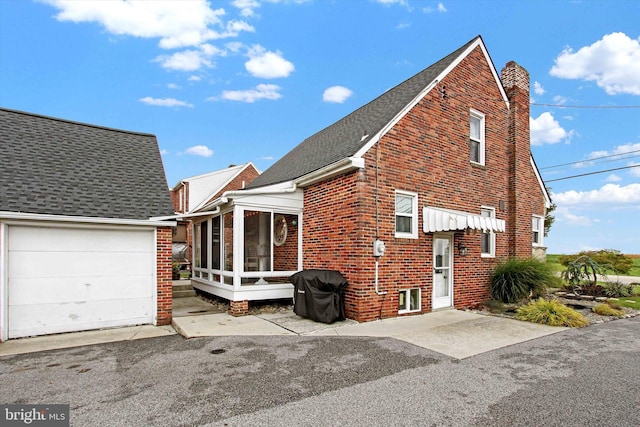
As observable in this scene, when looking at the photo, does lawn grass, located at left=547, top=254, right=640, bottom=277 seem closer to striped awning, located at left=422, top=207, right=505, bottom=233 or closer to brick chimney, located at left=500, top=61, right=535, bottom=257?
brick chimney, located at left=500, top=61, right=535, bottom=257

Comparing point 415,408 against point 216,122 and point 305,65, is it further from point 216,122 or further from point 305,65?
point 216,122

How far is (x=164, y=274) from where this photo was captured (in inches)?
313

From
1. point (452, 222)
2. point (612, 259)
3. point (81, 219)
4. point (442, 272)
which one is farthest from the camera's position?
point (612, 259)

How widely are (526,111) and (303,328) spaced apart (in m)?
11.2

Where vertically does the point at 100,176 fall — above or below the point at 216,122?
below

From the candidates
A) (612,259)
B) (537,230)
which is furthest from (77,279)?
(612,259)

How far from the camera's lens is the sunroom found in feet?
28.6

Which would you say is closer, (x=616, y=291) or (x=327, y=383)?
(x=327, y=383)

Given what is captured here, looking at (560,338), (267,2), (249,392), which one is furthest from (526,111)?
(249,392)

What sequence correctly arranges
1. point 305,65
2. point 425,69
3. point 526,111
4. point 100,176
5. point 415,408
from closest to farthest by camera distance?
1. point 415,408
2. point 100,176
3. point 425,69
4. point 526,111
5. point 305,65

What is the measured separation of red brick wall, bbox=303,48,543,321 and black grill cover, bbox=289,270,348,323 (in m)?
0.31

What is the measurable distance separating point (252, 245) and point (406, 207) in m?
4.45

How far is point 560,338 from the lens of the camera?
6.70 meters

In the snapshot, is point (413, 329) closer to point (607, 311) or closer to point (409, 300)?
point (409, 300)
